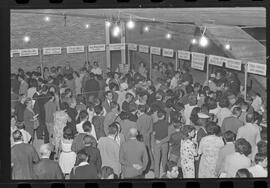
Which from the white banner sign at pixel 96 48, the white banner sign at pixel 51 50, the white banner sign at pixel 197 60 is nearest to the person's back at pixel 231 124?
the white banner sign at pixel 197 60

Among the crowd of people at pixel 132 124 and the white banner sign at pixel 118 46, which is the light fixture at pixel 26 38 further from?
the white banner sign at pixel 118 46

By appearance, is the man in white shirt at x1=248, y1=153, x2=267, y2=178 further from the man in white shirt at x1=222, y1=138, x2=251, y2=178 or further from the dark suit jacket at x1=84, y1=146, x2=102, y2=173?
the dark suit jacket at x1=84, y1=146, x2=102, y2=173

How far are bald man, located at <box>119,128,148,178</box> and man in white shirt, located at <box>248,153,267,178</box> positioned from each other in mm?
1255

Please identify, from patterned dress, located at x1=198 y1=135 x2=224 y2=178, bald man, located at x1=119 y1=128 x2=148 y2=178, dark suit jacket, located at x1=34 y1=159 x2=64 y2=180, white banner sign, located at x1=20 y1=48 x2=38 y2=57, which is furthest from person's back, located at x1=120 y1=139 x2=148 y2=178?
white banner sign, located at x1=20 y1=48 x2=38 y2=57


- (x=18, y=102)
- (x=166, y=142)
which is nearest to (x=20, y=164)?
(x=18, y=102)

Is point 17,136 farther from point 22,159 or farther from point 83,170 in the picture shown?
point 83,170

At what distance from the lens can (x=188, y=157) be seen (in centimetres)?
616

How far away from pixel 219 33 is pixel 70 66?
75.2 inches

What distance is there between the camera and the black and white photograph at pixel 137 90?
622 cm

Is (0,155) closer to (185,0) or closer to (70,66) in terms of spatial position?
(70,66)

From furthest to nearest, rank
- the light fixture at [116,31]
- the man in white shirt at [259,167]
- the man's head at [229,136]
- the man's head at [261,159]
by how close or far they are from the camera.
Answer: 1. the light fixture at [116,31]
2. the man's head at [229,136]
3. the man's head at [261,159]
4. the man in white shirt at [259,167]

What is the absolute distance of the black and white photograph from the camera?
6223mm

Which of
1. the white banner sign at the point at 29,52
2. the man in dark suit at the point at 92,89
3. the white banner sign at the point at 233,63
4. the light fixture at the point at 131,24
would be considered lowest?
the man in dark suit at the point at 92,89

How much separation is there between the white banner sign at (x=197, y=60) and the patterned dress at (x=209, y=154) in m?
0.91
